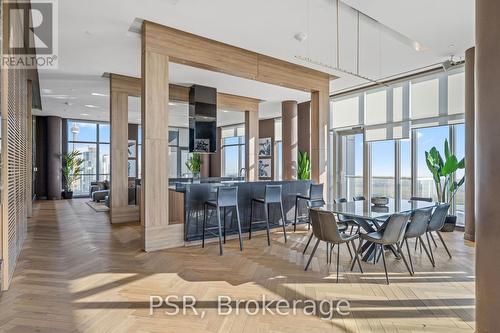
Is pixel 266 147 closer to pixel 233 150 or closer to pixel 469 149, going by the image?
pixel 233 150

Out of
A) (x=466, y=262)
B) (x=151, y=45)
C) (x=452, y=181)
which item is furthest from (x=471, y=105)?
(x=151, y=45)

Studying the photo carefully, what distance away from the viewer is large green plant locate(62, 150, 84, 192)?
11.9m

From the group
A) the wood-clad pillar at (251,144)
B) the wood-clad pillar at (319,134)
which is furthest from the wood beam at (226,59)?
the wood-clad pillar at (251,144)

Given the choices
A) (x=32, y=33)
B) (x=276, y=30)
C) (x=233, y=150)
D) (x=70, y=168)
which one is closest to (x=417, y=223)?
(x=276, y=30)

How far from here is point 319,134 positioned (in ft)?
22.1

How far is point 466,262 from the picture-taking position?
404 centimetres

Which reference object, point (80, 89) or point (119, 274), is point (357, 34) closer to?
point (119, 274)

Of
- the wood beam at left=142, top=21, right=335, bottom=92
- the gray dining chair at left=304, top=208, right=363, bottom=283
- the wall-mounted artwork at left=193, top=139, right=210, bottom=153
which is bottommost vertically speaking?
the gray dining chair at left=304, top=208, right=363, bottom=283

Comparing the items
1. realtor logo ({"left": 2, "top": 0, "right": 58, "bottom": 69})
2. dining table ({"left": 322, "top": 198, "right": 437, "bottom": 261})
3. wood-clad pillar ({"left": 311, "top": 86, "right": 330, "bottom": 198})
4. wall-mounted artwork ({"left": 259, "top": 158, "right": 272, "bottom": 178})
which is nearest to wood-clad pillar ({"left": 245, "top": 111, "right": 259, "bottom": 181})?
wall-mounted artwork ({"left": 259, "top": 158, "right": 272, "bottom": 178})

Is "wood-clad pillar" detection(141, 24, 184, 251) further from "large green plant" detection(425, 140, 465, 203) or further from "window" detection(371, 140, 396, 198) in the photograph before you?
"window" detection(371, 140, 396, 198)

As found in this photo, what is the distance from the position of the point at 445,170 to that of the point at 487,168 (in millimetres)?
4252

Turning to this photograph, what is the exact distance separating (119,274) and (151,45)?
319cm

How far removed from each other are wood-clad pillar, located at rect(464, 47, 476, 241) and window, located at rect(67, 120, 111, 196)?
12.8m

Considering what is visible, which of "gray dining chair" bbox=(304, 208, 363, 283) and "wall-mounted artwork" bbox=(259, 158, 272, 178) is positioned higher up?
"wall-mounted artwork" bbox=(259, 158, 272, 178)
